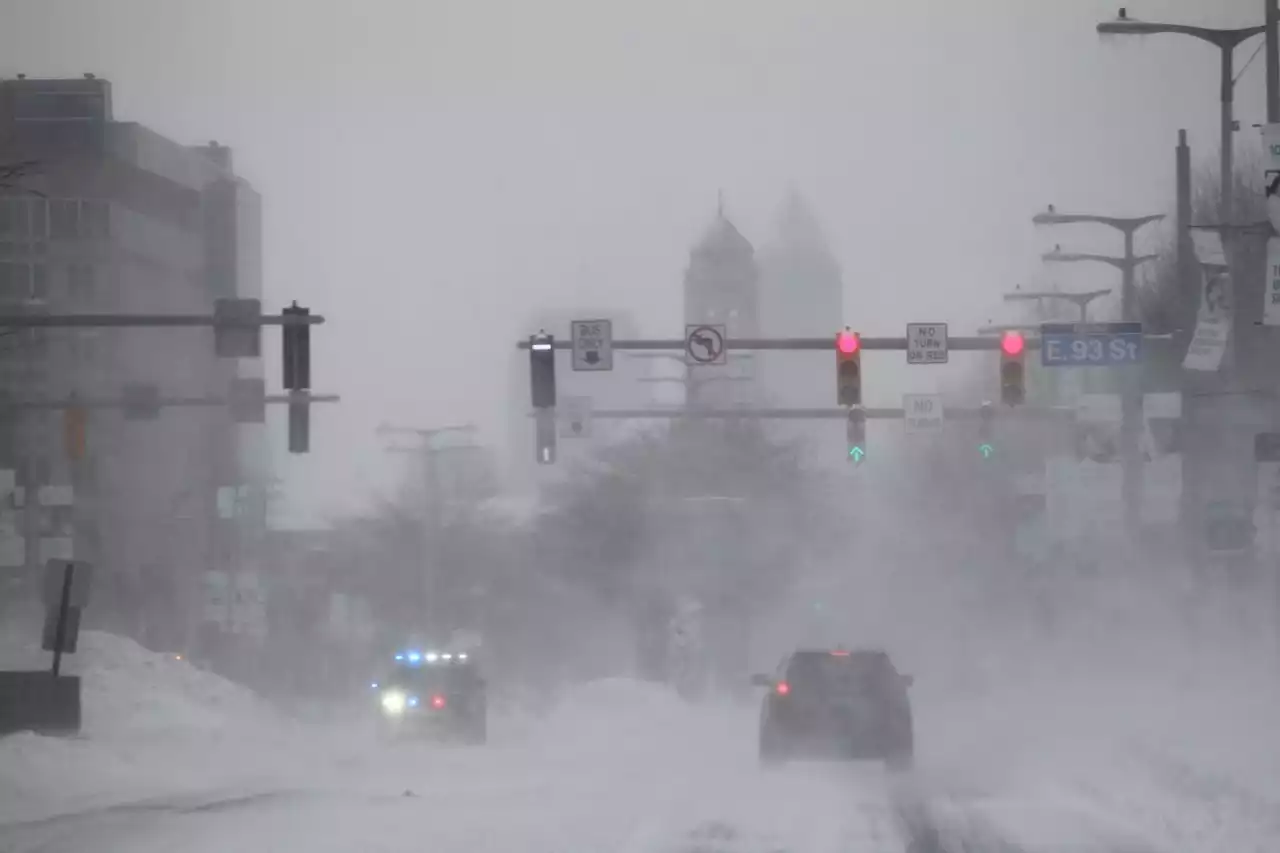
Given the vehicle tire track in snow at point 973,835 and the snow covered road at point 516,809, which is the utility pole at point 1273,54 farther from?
the vehicle tire track in snow at point 973,835

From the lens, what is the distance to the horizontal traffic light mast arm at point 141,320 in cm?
2523

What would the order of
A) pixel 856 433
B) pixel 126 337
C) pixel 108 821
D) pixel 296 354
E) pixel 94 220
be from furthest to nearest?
pixel 94 220, pixel 126 337, pixel 856 433, pixel 296 354, pixel 108 821

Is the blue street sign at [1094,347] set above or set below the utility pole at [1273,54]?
below

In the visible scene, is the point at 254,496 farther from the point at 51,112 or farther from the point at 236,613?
the point at 51,112

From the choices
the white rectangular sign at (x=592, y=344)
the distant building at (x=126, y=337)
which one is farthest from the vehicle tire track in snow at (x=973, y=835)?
the distant building at (x=126, y=337)

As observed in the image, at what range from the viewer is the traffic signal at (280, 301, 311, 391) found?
2612 cm

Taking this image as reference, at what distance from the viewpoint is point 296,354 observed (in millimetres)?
26156

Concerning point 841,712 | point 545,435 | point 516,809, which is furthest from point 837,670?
point 516,809

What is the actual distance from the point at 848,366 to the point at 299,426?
8057mm

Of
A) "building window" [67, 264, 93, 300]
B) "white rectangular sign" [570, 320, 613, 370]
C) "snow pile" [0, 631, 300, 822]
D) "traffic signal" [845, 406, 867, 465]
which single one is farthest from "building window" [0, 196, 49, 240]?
"white rectangular sign" [570, 320, 613, 370]

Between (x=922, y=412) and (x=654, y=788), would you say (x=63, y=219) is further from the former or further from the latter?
(x=654, y=788)

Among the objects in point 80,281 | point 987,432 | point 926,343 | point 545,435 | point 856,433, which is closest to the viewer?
point 926,343

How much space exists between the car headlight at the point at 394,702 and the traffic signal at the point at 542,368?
10.3 metres

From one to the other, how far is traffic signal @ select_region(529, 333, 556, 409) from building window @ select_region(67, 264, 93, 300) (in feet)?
269
